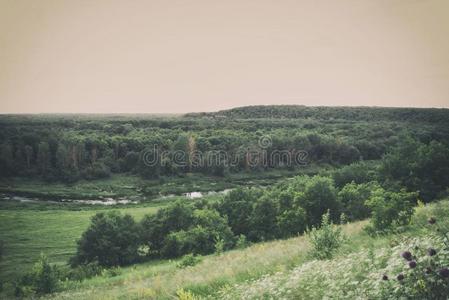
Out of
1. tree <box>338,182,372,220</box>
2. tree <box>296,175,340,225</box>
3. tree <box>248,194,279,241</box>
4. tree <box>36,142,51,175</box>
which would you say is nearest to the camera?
tree <box>338,182,372,220</box>

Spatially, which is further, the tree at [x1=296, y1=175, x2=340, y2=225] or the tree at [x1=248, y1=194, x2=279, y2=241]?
the tree at [x1=248, y1=194, x2=279, y2=241]

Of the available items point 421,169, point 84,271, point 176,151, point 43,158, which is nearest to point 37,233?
point 84,271

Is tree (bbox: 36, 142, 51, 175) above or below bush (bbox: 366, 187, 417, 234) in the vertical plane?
below

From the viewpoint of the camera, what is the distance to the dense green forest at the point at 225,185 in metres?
34.6

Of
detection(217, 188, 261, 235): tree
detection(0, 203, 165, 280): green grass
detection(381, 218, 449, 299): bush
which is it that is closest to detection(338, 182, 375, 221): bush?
detection(217, 188, 261, 235): tree

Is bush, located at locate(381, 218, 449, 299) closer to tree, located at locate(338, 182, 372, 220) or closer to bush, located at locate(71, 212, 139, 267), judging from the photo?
tree, located at locate(338, 182, 372, 220)

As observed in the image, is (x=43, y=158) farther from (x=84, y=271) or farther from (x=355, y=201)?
(x=355, y=201)

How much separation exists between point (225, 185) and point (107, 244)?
52841mm

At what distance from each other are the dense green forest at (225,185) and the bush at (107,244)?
11 centimetres

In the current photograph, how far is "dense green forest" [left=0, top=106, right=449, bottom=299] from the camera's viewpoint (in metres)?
34.6

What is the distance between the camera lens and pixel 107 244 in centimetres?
4422

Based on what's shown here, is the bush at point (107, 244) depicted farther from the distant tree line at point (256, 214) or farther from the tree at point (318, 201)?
the tree at point (318, 201)

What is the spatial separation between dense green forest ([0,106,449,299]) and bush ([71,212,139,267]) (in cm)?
11

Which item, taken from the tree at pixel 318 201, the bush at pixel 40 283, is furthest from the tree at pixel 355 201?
the bush at pixel 40 283
